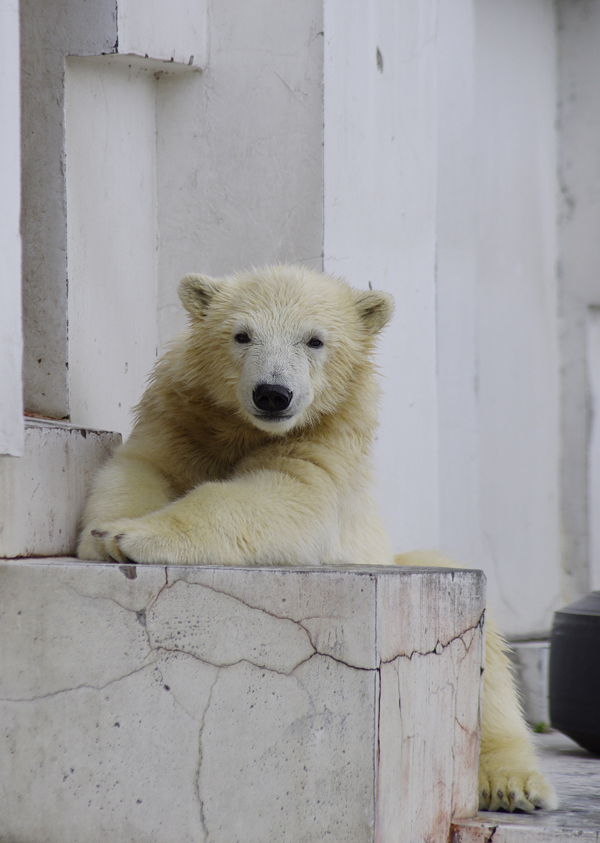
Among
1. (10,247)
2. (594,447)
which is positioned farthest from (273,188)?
(594,447)

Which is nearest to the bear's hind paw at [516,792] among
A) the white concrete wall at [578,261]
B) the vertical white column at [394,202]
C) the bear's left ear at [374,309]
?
the bear's left ear at [374,309]

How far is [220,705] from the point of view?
2.23 metres

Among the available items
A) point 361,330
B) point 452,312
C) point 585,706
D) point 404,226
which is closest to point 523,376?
point 452,312

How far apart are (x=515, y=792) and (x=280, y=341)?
4.46 feet

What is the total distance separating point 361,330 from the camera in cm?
288

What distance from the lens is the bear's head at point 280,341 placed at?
2.56m

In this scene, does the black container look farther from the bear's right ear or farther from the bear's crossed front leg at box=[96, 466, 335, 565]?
the bear's right ear

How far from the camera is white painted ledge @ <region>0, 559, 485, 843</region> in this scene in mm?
2148

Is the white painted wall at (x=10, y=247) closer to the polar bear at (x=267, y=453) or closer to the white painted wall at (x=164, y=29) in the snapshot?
the polar bear at (x=267, y=453)

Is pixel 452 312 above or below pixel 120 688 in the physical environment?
above

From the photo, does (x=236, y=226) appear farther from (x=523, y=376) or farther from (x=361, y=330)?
(x=523, y=376)

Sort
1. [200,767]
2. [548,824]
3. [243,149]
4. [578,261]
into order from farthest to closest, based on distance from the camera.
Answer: [578,261], [243,149], [548,824], [200,767]

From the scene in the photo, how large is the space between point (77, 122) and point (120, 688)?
213 centimetres

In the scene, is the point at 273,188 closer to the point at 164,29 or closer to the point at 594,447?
the point at 164,29
